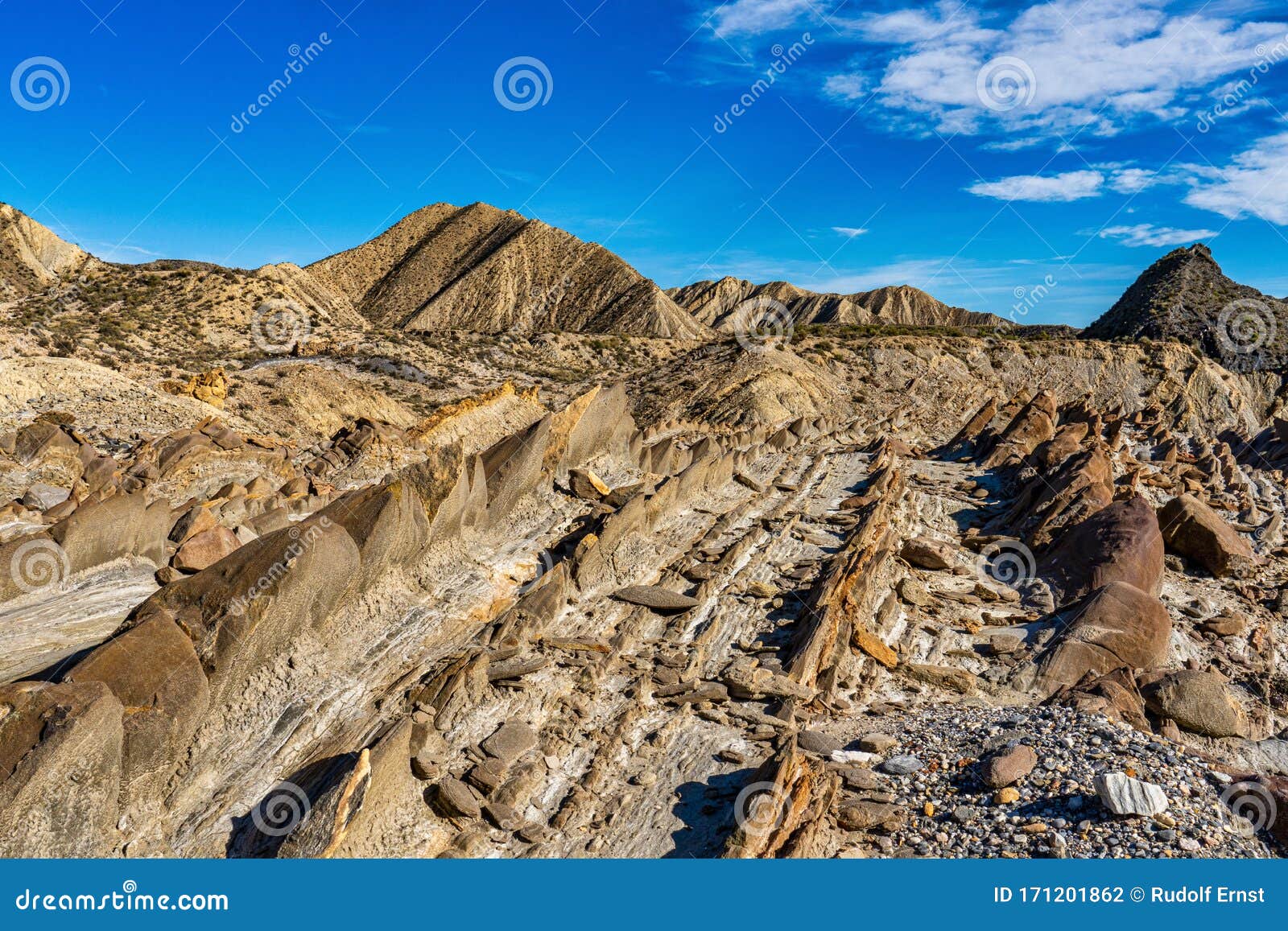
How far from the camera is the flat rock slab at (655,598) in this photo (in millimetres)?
12828

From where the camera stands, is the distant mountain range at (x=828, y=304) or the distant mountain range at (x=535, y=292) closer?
the distant mountain range at (x=535, y=292)

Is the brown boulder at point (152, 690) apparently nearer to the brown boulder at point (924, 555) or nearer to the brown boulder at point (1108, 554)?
the brown boulder at point (924, 555)

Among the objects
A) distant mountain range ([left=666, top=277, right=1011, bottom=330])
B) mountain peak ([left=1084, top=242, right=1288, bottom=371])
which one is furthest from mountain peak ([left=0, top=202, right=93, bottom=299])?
distant mountain range ([left=666, top=277, right=1011, bottom=330])

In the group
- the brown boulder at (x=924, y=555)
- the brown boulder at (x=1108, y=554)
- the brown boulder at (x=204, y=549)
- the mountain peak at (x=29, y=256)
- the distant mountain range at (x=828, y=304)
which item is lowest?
the brown boulder at (x=204, y=549)

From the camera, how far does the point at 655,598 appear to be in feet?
42.4

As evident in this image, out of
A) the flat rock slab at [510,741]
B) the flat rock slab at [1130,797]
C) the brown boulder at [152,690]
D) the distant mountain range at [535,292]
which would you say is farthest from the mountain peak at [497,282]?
the flat rock slab at [1130,797]

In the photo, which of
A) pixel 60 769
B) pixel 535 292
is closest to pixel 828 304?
pixel 535 292

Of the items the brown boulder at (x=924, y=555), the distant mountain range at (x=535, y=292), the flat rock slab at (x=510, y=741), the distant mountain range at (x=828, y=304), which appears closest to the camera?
the flat rock slab at (x=510, y=741)

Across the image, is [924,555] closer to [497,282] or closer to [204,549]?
[204,549]

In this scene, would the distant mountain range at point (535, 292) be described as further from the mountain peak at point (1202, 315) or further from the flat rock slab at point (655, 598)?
the flat rock slab at point (655, 598)

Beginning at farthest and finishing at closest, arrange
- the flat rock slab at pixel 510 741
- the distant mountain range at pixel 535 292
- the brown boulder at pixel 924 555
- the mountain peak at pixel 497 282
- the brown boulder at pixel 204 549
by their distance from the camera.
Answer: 1. the mountain peak at pixel 497 282
2. the distant mountain range at pixel 535 292
3. the brown boulder at pixel 924 555
4. the brown boulder at pixel 204 549
5. the flat rock slab at pixel 510 741

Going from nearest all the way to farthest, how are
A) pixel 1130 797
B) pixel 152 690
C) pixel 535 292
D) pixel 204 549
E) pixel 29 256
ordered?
pixel 1130 797 < pixel 152 690 < pixel 204 549 < pixel 29 256 < pixel 535 292

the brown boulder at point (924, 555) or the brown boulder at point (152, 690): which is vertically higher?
the brown boulder at point (924, 555)

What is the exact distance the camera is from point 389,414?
41.5m
